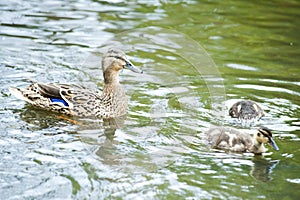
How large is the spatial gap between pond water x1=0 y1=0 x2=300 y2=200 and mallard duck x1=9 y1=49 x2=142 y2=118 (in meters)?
0.15

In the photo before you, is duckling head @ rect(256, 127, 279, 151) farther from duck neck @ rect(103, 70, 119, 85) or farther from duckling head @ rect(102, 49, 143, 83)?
duck neck @ rect(103, 70, 119, 85)

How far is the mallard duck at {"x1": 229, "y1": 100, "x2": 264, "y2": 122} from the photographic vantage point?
733cm

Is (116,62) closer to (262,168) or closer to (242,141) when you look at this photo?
(242,141)

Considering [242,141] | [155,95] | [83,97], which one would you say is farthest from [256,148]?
[83,97]

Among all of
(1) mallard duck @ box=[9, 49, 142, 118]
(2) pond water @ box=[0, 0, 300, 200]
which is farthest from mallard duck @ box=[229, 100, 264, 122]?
(1) mallard duck @ box=[9, 49, 142, 118]

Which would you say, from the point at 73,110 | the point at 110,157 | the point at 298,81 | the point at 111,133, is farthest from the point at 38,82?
the point at 298,81

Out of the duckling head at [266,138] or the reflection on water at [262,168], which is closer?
the reflection on water at [262,168]

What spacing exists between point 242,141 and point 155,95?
1666 millimetres

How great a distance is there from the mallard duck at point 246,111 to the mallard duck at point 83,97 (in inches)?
43.3

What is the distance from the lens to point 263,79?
28.4 feet

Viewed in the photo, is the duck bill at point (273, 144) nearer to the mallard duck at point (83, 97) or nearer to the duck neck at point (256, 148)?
the duck neck at point (256, 148)

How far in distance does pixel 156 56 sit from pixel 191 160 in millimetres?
3365

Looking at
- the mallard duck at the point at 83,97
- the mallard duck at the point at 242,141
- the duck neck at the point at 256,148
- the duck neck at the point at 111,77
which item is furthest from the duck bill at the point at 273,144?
the duck neck at the point at 111,77

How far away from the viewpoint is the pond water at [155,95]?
586cm
